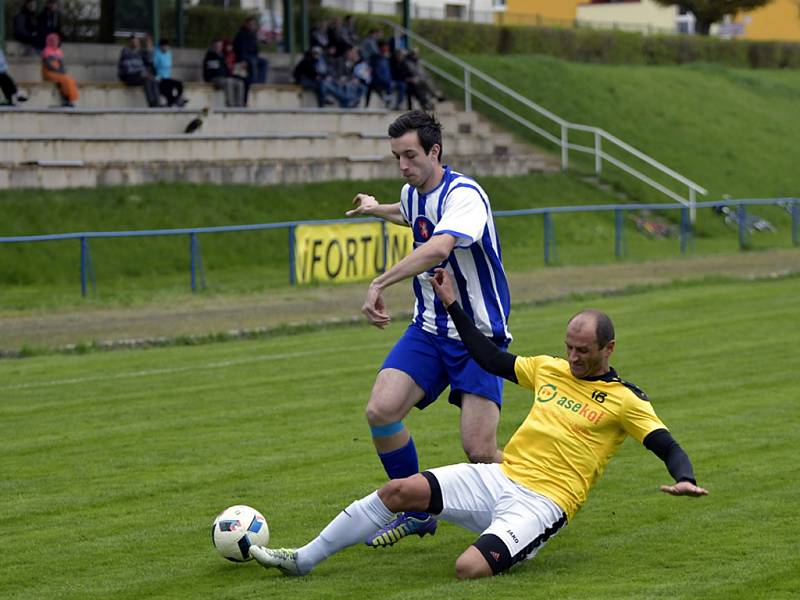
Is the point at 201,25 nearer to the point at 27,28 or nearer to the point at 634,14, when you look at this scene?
the point at 27,28

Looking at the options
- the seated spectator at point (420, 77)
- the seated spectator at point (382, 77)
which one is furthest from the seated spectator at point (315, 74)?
the seated spectator at point (420, 77)

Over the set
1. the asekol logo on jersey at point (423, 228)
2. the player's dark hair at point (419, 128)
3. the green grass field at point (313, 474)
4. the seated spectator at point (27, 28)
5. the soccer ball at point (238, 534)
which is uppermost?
the player's dark hair at point (419, 128)

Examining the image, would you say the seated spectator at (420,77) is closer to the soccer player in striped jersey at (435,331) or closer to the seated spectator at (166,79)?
the seated spectator at (166,79)

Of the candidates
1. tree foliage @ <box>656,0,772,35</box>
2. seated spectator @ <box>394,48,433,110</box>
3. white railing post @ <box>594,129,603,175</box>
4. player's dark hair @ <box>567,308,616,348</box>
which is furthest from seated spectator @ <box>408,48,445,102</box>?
tree foliage @ <box>656,0,772,35</box>

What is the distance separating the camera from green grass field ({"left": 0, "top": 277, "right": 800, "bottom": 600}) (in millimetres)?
7648

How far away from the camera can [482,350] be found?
7.92 meters

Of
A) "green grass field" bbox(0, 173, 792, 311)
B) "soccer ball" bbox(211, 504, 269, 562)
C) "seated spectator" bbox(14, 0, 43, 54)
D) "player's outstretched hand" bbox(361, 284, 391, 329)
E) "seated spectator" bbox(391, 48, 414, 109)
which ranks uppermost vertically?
"seated spectator" bbox(14, 0, 43, 54)

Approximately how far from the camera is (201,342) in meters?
19.3

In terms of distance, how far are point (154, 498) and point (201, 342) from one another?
372 inches

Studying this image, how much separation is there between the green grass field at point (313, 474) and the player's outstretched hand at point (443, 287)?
4.69 ft

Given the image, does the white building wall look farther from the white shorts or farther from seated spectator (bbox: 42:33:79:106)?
the white shorts

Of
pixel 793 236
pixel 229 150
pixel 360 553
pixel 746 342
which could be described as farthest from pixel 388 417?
pixel 793 236

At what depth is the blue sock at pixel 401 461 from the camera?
8.55 m

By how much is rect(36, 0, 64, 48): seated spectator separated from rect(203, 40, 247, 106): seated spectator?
142 inches
